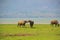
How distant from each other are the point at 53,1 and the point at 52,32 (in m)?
0.59

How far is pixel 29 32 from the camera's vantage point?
3.31 metres

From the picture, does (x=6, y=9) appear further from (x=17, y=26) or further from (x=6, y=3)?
(x=17, y=26)

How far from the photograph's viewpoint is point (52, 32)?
3.32 m

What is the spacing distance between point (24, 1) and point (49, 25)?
662 millimetres

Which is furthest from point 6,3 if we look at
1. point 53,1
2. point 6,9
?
point 53,1

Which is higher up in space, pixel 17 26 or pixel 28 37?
pixel 17 26

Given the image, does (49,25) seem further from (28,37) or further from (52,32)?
(28,37)

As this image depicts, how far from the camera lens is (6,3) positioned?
11.1 feet

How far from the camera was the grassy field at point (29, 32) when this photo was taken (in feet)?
10.7

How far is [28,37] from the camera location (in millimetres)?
3254

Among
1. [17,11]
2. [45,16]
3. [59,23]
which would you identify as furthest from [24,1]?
[59,23]

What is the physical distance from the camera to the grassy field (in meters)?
3.26

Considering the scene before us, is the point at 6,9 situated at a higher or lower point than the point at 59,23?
higher

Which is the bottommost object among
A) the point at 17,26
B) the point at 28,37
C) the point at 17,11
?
the point at 28,37
